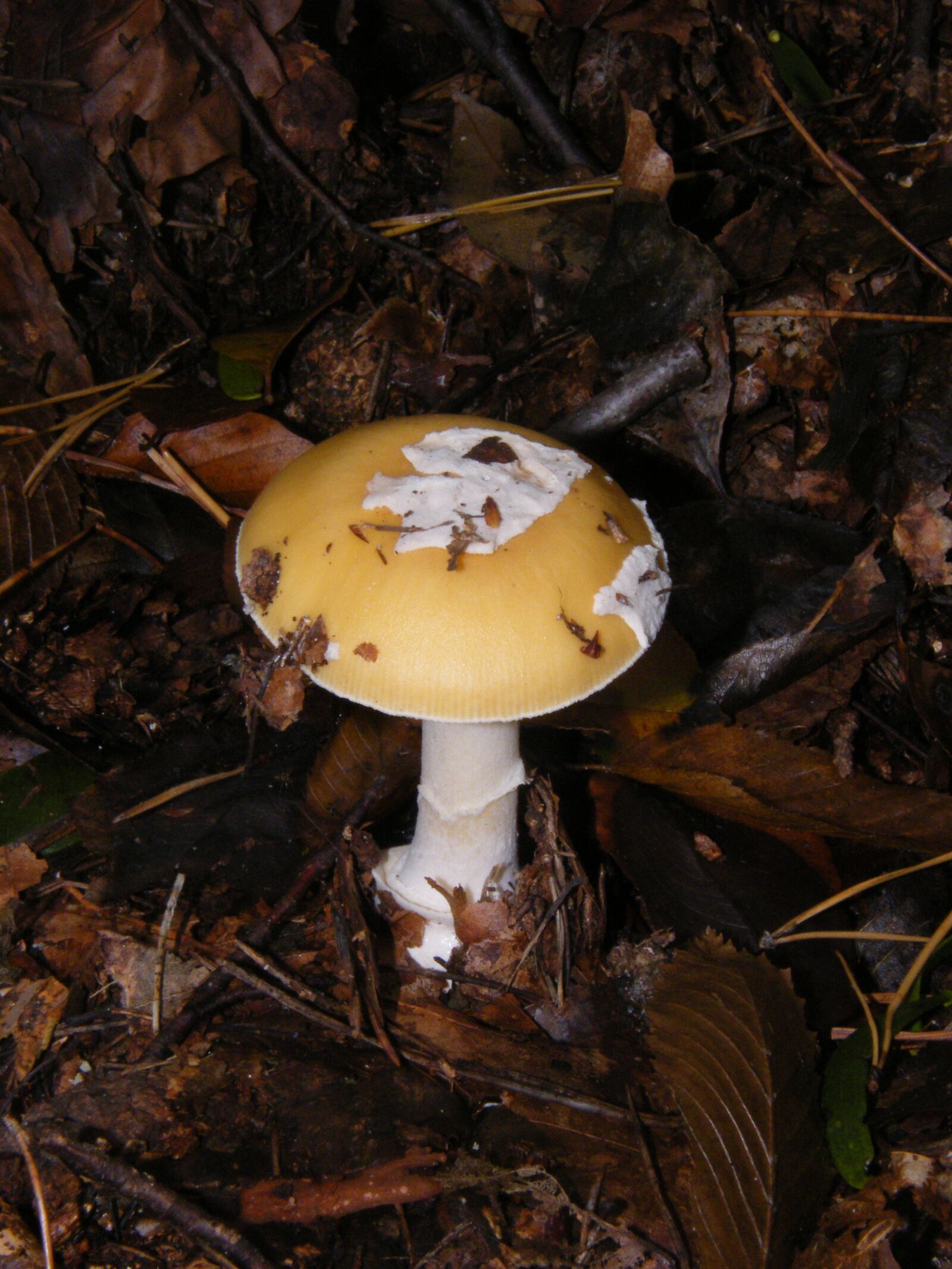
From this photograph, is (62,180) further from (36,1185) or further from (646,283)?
(36,1185)

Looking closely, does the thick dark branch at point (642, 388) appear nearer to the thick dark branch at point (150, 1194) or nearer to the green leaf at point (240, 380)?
the green leaf at point (240, 380)

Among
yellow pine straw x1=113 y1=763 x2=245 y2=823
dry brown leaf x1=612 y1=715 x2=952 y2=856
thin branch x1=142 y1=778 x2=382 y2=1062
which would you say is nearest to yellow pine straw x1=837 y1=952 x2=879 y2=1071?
dry brown leaf x1=612 y1=715 x2=952 y2=856

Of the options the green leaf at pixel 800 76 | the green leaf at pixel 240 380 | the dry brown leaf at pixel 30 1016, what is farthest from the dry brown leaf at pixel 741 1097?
the green leaf at pixel 800 76

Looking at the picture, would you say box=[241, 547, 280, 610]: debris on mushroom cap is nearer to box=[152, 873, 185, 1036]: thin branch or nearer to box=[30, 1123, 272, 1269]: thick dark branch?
box=[152, 873, 185, 1036]: thin branch

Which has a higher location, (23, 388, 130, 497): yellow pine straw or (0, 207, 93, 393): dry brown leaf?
(0, 207, 93, 393): dry brown leaf

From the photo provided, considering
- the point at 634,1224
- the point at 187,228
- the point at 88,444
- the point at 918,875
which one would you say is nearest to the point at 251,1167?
the point at 634,1224

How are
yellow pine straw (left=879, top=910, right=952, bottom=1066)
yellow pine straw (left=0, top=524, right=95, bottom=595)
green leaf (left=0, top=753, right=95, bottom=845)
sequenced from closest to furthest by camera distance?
1. yellow pine straw (left=879, top=910, right=952, bottom=1066)
2. green leaf (left=0, top=753, right=95, bottom=845)
3. yellow pine straw (left=0, top=524, right=95, bottom=595)

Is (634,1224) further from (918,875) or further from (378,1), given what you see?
(378,1)
